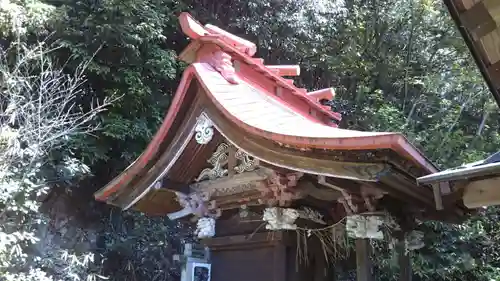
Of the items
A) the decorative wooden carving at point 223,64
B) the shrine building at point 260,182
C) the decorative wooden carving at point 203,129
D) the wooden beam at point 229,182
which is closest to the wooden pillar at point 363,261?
the shrine building at point 260,182

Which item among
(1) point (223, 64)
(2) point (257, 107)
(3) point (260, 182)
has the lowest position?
(3) point (260, 182)

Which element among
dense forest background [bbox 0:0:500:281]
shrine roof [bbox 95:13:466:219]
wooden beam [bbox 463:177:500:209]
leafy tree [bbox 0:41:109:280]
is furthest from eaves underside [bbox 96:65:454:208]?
dense forest background [bbox 0:0:500:281]

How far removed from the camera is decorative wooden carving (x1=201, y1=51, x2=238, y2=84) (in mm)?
4907

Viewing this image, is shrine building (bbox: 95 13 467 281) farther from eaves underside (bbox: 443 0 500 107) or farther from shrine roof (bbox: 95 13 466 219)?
eaves underside (bbox: 443 0 500 107)

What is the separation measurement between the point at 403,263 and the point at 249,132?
74.0 inches

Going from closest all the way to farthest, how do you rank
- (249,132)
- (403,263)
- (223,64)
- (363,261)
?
(363,261) → (249,132) → (403,263) → (223,64)

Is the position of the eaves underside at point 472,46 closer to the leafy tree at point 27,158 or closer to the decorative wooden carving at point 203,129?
the decorative wooden carving at point 203,129

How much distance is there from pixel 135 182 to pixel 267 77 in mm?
1819

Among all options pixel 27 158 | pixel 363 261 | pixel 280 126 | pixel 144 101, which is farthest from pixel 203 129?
pixel 144 101

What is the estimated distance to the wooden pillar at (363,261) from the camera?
3941 millimetres

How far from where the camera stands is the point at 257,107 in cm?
463

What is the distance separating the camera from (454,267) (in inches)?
279

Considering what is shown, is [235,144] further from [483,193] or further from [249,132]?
[483,193]

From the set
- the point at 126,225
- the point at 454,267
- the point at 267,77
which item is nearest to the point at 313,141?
the point at 267,77
